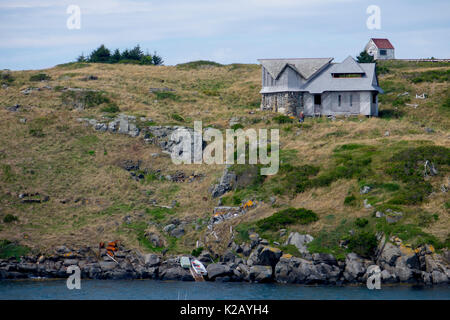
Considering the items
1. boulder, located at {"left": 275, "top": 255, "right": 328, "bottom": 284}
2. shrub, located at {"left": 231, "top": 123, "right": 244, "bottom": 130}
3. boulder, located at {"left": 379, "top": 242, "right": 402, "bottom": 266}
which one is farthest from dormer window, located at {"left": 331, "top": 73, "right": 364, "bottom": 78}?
boulder, located at {"left": 275, "top": 255, "right": 328, "bottom": 284}

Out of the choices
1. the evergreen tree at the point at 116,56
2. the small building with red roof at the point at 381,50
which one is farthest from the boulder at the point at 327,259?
the evergreen tree at the point at 116,56

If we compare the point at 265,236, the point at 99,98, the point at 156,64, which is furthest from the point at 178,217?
the point at 156,64

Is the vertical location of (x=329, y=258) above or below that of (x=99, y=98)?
below

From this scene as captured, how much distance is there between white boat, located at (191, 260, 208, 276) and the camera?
173ft

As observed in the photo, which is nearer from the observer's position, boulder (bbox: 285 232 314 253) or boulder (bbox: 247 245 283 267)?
boulder (bbox: 247 245 283 267)

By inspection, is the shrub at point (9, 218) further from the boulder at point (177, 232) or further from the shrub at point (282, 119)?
the shrub at point (282, 119)

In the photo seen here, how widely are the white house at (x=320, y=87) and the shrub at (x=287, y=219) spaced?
98.6 ft

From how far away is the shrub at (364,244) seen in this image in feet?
168

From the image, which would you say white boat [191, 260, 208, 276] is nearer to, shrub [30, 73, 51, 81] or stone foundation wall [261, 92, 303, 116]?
stone foundation wall [261, 92, 303, 116]

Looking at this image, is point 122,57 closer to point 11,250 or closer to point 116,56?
point 116,56
